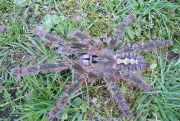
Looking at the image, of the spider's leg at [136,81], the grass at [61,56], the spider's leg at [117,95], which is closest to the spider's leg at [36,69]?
the grass at [61,56]

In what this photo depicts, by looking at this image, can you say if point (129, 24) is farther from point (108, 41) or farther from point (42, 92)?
point (42, 92)

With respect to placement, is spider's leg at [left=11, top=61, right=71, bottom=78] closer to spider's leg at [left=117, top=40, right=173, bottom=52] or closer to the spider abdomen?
the spider abdomen

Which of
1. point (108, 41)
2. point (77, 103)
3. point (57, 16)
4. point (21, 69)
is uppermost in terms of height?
point (57, 16)

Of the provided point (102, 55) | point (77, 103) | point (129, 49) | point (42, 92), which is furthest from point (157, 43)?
point (42, 92)

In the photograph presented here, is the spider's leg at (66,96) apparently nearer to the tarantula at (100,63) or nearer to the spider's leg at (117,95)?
the tarantula at (100,63)

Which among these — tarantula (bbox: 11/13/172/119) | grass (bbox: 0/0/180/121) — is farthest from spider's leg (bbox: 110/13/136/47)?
grass (bbox: 0/0/180/121)

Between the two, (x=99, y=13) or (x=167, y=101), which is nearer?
(x=167, y=101)

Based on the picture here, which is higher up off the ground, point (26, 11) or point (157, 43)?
point (26, 11)
